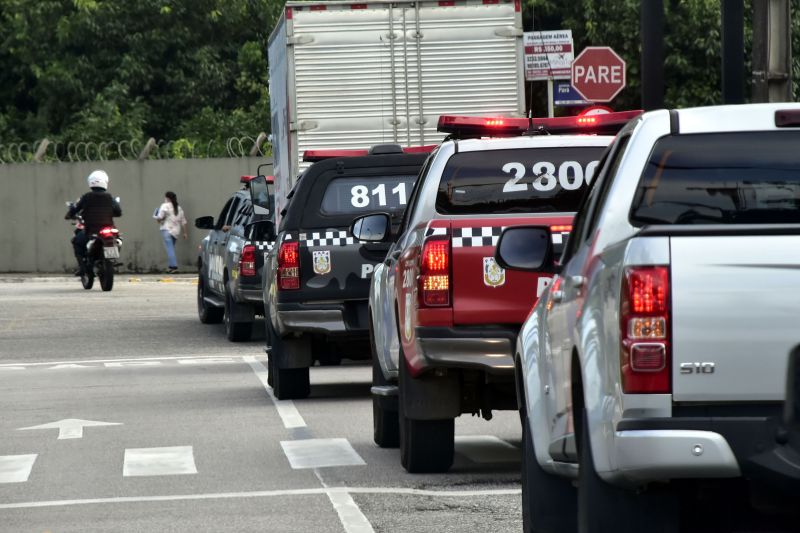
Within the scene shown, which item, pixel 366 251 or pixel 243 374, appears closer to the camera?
pixel 366 251

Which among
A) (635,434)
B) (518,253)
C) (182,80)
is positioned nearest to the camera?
(635,434)

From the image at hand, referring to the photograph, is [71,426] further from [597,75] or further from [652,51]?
[597,75]

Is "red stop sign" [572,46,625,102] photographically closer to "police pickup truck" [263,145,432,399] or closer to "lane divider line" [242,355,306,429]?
"lane divider line" [242,355,306,429]

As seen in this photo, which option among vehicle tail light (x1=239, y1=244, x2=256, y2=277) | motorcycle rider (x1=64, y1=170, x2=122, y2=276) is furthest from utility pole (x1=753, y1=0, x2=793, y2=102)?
motorcycle rider (x1=64, y1=170, x2=122, y2=276)

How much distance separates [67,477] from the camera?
10219mm

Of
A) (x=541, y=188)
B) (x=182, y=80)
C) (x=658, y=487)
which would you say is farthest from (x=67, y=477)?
→ (x=182, y=80)

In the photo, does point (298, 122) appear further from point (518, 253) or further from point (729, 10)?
point (518, 253)

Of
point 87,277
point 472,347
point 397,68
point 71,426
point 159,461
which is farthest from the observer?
point 87,277

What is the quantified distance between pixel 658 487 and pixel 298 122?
14.8 m

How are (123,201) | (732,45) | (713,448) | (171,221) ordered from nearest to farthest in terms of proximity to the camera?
(713,448) < (732,45) < (171,221) < (123,201)

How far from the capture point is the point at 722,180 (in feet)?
18.7

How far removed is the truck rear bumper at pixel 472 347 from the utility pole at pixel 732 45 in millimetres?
6502

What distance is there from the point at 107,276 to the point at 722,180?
83.6 ft

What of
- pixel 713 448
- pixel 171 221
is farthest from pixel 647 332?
pixel 171 221
